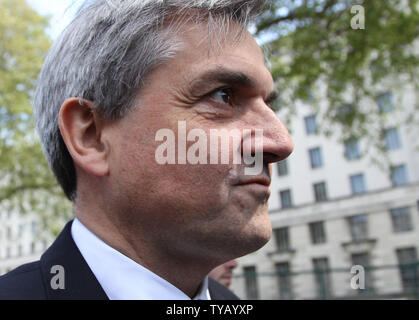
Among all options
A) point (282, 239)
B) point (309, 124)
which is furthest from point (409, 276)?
point (282, 239)

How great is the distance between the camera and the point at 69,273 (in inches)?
57.4

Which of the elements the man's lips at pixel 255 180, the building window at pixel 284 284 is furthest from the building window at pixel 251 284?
the man's lips at pixel 255 180

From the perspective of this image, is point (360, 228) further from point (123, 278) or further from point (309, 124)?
point (123, 278)

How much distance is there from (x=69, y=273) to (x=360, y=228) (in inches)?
1549

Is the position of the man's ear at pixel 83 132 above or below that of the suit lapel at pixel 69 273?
above

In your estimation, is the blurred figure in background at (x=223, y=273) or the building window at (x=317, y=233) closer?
the blurred figure in background at (x=223, y=273)

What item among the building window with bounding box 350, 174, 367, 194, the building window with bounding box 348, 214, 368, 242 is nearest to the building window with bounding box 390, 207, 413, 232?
the building window with bounding box 348, 214, 368, 242

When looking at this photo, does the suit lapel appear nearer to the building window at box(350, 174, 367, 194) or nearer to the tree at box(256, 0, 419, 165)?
the tree at box(256, 0, 419, 165)

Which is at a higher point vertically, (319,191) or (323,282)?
(319,191)

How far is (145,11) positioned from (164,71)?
0.85 ft

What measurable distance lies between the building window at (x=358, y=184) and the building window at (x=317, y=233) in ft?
14.9

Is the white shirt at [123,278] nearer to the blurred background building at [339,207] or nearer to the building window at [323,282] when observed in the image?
the building window at [323,282]

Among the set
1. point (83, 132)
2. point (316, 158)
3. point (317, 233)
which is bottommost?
point (317, 233)

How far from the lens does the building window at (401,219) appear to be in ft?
115
